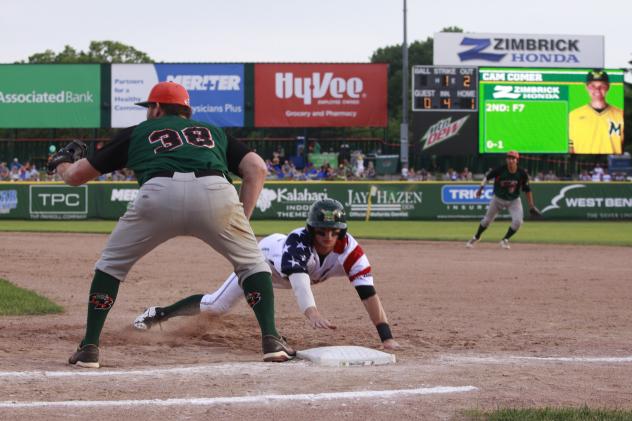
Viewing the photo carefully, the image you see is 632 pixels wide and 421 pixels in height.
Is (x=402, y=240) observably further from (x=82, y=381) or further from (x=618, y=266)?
(x=82, y=381)

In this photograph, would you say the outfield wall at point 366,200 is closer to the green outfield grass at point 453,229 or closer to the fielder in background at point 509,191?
the green outfield grass at point 453,229

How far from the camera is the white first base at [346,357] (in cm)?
533

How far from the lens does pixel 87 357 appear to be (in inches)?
204

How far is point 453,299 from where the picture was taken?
9.46 metres

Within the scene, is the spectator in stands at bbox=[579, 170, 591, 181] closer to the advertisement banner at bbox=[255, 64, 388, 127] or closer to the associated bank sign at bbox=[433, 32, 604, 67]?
the associated bank sign at bbox=[433, 32, 604, 67]

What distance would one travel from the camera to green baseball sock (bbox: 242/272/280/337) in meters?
5.44

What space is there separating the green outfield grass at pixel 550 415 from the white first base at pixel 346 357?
136 centimetres

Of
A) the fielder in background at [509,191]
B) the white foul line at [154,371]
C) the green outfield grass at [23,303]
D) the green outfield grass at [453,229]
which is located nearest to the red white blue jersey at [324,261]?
→ the white foul line at [154,371]

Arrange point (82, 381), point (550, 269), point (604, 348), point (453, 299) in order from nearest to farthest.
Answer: point (82, 381) < point (604, 348) < point (453, 299) < point (550, 269)

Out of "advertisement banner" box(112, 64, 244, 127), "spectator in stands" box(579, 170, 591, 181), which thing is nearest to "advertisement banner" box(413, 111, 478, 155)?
"spectator in stands" box(579, 170, 591, 181)

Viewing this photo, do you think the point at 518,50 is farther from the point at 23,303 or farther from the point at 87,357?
the point at 87,357

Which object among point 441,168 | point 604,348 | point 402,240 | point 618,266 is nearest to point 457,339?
point 604,348

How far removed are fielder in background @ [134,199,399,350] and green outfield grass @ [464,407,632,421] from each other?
1767 millimetres

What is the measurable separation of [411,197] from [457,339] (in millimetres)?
22636
